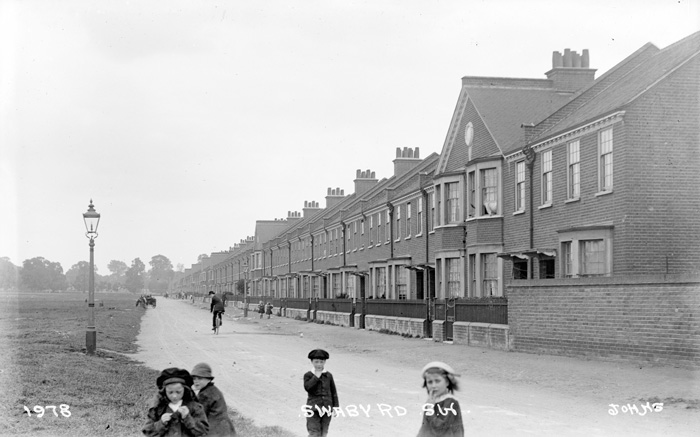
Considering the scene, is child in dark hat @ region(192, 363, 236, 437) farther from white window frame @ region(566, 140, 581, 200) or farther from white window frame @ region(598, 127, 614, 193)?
white window frame @ region(566, 140, 581, 200)

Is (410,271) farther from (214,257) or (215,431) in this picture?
(214,257)

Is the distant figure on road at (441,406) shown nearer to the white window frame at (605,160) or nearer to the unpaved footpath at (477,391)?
the unpaved footpath at (477,391)

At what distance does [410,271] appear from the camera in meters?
38.9

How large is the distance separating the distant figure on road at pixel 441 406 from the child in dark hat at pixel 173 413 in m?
1.80

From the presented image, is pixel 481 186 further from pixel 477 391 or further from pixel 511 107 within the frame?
pixel 477 391

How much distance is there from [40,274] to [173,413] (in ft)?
589

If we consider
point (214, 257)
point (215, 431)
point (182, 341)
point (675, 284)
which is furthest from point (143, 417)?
point (214, 257)

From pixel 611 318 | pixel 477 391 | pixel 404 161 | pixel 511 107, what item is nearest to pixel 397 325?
pixel 511 107

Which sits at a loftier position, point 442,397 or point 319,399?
point 442,397

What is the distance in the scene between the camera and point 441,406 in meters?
6.17

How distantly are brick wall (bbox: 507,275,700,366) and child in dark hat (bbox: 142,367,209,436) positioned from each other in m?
11.7

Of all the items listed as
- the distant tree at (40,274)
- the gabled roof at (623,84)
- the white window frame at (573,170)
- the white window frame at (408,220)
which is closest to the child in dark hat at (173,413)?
the gabled roof at (623,84)

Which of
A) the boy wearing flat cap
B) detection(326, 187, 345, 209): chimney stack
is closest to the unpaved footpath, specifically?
the boy wearing flat cap

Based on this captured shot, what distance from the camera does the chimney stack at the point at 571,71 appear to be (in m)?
31.5
